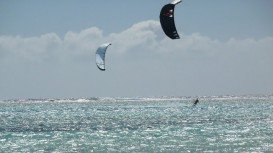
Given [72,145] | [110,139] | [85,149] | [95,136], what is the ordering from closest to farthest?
[85,149], [72,145], [110,139], [95,136]

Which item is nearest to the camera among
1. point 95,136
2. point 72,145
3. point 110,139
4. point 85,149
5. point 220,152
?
point 220,152

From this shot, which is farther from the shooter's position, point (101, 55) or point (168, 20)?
point (101, 55)

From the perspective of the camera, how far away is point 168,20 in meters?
28.3

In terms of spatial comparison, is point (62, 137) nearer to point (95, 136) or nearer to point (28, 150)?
point (95, 136)

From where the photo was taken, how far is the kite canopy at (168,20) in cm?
2811

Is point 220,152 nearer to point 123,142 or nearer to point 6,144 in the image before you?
point 123,142

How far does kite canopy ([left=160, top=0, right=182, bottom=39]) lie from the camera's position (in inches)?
1107

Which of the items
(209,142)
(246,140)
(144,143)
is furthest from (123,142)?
(246,140)

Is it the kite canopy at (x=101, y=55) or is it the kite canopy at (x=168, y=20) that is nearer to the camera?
the kite canopy at (x=168, y=20)

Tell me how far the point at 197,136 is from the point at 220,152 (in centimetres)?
763

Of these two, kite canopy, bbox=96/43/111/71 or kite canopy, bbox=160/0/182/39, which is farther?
kite canopy, bbox=96/43/111/71

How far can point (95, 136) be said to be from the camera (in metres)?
35.8

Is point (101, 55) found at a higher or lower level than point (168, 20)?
lower

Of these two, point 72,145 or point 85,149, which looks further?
point 72,145
